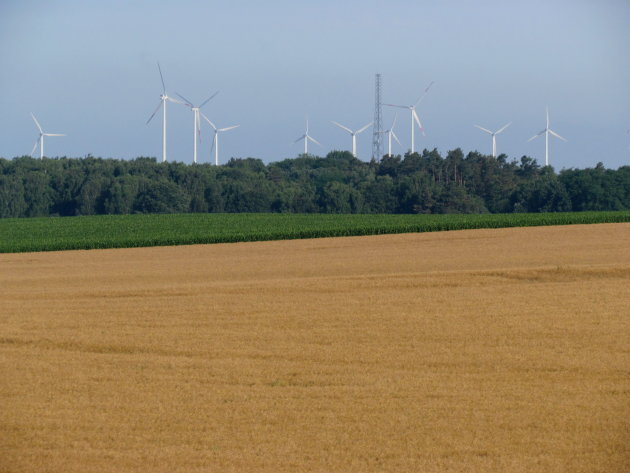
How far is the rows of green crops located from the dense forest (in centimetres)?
2856

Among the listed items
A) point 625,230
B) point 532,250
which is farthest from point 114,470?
point 625,230

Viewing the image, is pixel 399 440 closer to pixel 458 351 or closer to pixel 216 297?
pixel 458 351

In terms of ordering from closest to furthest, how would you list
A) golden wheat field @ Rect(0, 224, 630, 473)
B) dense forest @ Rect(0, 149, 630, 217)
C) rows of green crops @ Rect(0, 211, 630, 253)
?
golden wheat field @ Rect(0, 224, 630, 473)
rows of green crops @ Rect(0, 211, 630, 253)
dense forest @ Rect(0, 149, 630, 217)

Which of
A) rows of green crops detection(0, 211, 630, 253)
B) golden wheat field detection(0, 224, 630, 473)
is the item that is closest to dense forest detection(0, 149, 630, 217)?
rows of green crops detection(0, 211, 630, 253)

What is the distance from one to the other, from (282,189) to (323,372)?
314 feet

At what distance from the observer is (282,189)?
366 ft

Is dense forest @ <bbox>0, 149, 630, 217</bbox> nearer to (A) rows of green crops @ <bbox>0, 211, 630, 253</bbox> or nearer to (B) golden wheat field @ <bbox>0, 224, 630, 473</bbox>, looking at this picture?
(A) rows of green crops @ <bbox>0, 211, 630, 253</bbox>

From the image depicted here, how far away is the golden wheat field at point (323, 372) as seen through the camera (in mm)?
11742

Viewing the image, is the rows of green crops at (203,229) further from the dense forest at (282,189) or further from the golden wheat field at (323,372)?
the dense forest at (282,189)

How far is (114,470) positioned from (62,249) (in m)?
37.8

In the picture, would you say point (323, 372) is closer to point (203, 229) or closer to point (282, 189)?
point (203, 229)

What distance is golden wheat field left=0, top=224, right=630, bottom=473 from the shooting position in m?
11.7

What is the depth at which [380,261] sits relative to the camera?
1468 inches

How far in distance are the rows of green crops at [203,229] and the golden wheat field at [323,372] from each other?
14.9 meters
